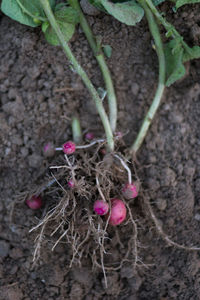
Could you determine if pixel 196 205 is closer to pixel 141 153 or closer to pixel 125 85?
pixel 141 153

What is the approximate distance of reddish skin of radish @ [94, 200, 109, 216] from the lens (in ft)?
4.25

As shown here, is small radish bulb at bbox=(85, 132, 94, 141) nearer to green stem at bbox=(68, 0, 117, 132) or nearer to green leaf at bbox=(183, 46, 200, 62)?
green stem at bbox=(68, 0, 117, 132)

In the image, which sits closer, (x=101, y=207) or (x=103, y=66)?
(x=101, y=207)

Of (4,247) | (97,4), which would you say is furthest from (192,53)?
(4,247)

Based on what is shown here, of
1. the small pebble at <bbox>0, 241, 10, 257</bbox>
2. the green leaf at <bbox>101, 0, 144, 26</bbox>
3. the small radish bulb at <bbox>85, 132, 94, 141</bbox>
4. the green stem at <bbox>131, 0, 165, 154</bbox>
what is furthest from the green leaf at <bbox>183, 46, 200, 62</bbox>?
the small pebble at <bbox>0, 241, 10, 257</bbox>

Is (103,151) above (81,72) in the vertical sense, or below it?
below

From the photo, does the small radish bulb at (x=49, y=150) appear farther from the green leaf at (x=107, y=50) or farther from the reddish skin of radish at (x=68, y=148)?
the green leaf at (x=107, y=50)

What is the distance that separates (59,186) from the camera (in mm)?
1416

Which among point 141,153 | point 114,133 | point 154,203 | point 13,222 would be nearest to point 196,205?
point 154,203

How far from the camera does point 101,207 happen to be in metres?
1.29

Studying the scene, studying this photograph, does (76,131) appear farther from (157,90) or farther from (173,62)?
Answer: (173,62)

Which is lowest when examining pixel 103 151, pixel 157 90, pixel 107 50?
pixel 103 151

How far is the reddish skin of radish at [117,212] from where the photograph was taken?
4.39ft

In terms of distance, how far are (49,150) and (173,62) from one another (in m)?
0.69
